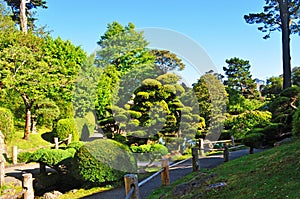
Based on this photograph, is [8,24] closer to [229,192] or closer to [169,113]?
[169,113]

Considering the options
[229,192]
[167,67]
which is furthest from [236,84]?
[229,192]

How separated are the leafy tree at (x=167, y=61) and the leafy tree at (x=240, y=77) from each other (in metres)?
8.86

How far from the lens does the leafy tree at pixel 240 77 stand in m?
18.3

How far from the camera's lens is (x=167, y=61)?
404 inches

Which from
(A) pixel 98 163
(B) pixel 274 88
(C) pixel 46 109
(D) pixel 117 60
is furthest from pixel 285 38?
(C) pixel 46 109

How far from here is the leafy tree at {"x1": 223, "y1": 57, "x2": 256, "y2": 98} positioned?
1827cm

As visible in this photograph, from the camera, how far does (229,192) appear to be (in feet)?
12.1

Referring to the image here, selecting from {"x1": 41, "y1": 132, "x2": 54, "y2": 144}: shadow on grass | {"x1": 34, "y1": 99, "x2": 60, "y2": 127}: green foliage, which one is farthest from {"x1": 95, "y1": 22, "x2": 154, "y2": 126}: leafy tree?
{"x1": 41, "y1": 132, "x2": 54, "y2": 144}: shadow on grass

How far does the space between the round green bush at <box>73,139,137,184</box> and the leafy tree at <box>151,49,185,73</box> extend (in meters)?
4.18

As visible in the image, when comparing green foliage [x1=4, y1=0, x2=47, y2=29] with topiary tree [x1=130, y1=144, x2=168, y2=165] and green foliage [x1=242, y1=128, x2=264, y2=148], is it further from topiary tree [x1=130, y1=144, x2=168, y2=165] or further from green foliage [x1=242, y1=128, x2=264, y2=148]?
green foliage [x1=242, y1=128, x2=264, y2=148]

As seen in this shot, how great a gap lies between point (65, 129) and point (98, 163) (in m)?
8.36

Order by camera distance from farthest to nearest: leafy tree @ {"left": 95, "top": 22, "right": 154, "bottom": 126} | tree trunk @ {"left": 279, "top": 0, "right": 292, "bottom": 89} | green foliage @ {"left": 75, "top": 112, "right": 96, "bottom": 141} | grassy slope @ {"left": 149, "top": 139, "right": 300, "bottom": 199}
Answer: green foliage @ {"left": 75, "top": 112, "right": 96, "bottom": 141}
tree trunk @ {"left": 279, "top": 0, "right": 292, "bottom": 89}
leafy tree @ {"left": 95, "top": 22, "right": 154, "bottom": 126}
grassy slope @ {"left": 149, "top": 139, "right": 300, "bottom": 199}

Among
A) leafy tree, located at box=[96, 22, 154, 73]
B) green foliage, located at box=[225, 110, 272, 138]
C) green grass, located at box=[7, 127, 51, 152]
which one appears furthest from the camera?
green foliage, located at box=[225, 110, 272, 138]

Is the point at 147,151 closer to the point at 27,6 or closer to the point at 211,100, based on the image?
the point at 211,100
